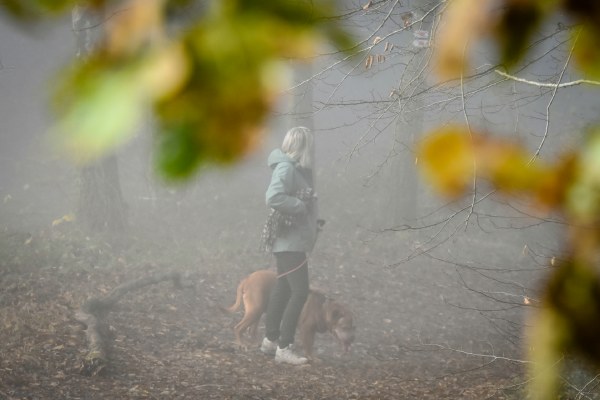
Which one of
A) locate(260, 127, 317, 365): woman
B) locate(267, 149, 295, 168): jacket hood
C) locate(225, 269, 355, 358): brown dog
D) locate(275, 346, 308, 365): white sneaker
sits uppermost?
locate(267, 149, 295, 168): jacket hood

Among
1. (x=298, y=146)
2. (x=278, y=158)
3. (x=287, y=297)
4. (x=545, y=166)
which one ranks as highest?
(x=298, y=146)

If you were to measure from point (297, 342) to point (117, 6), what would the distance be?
22.8ft

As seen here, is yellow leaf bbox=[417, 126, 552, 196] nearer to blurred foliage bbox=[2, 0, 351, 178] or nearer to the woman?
blurred foliage bbox=[2, 0, 351, 178]

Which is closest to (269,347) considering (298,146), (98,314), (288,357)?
(288,357)

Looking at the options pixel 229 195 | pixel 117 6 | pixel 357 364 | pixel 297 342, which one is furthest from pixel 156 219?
pixel 117 6

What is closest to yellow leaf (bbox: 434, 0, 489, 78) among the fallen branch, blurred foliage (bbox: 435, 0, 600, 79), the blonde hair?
blurred foliage (bbox: 435, 0, 600, 79)

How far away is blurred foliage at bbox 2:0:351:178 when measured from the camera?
512 millimetres

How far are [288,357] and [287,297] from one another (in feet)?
2.25

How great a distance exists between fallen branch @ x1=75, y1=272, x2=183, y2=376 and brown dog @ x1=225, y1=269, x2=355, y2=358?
172 cm

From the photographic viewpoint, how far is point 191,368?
6.03 m

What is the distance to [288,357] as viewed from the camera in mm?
6305

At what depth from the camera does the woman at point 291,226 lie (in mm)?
5730

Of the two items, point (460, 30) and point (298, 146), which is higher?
point (298, 146)

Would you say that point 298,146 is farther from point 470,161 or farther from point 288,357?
point 470,161
